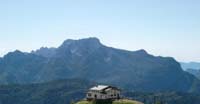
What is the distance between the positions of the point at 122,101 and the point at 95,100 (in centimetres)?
1381

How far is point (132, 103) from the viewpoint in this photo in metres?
191

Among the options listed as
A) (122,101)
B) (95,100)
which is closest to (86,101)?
(95,100)

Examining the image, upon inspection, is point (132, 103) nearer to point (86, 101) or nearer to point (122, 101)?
point (122, 101)

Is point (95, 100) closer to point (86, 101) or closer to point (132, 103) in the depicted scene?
point (86, 101)

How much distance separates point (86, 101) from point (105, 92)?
420 inches

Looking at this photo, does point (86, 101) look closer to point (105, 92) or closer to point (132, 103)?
point (105, 92)

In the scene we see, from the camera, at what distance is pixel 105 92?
651ft

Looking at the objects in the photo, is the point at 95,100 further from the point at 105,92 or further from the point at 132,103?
the point at 132,103

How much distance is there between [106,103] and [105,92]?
732 cm

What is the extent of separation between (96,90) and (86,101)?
748cm

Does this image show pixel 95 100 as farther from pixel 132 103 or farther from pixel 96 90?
pixel 132 103

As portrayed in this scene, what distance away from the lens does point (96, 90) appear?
200 m

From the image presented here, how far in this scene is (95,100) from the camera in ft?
647

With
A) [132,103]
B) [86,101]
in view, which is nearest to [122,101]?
[132,103]
